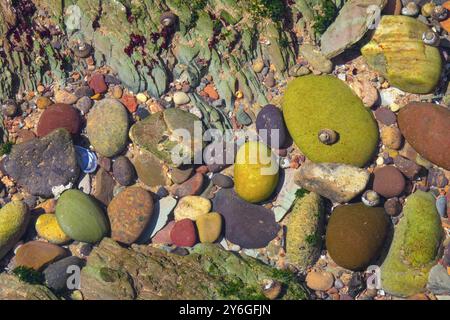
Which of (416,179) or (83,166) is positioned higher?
(83,166)

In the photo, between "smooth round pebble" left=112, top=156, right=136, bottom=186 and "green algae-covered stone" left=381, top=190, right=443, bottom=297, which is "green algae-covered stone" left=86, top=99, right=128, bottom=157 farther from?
"green algae-covered stone" left=381, top=190, right=443, bottom=297

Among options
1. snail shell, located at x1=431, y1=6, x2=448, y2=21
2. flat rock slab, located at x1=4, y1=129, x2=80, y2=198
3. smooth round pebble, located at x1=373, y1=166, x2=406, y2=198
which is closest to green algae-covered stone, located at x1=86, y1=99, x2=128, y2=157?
flat rock slab, located at x1=4, y1=129, x2=80, y2=198

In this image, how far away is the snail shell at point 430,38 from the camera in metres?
9.27

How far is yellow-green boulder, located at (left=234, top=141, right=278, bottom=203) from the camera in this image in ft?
29.2

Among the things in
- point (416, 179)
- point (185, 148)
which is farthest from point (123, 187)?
point (416, 179)

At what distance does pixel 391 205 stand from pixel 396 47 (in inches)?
124

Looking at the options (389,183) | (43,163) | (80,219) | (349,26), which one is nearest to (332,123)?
(389,183)

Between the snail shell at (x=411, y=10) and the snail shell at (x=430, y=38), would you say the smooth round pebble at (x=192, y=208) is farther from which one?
the snail shell at (x=411, y=10)

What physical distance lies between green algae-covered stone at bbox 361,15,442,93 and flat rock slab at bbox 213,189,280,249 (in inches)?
148

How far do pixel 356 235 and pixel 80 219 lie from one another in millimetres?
5027

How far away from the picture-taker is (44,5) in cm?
923

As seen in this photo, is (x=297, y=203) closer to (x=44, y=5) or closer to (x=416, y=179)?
(x=416, y=179)
